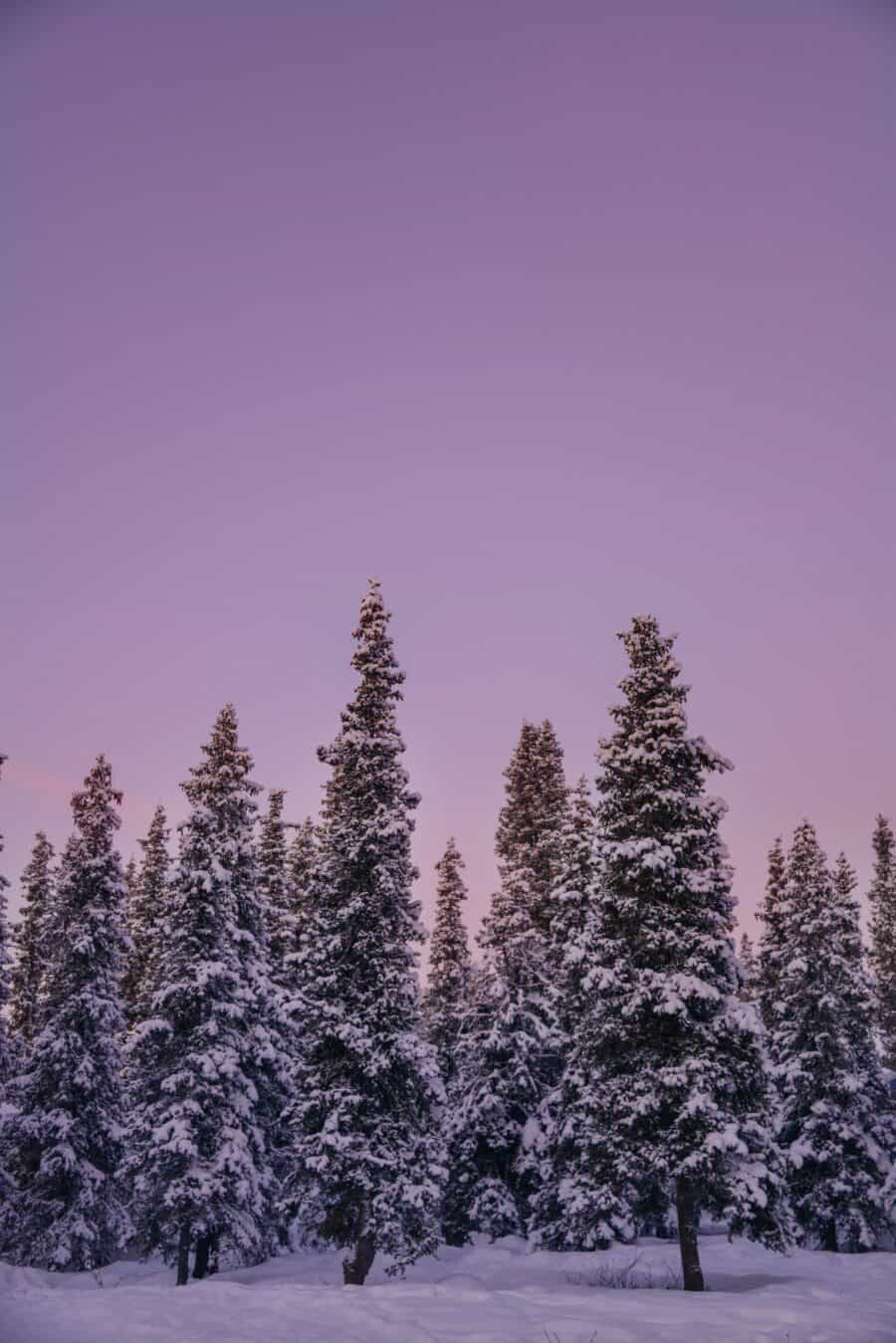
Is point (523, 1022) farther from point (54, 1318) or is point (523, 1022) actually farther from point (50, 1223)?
point (54, 1318)

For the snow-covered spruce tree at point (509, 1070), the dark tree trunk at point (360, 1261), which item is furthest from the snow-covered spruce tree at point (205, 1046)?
the snow-covered spruce tree at point (509, 1070)

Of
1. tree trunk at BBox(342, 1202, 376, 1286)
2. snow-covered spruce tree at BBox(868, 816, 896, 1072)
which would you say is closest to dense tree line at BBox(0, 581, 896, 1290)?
tree trunk at BBox(342, 1202, 376, 1286)

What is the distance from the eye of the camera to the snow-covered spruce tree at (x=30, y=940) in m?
47.5

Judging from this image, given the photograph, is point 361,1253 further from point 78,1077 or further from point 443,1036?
point 443,1036

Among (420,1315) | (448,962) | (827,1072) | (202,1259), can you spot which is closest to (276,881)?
(448,962)

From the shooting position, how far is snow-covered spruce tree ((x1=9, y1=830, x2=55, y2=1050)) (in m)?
47.5

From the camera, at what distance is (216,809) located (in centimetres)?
2994

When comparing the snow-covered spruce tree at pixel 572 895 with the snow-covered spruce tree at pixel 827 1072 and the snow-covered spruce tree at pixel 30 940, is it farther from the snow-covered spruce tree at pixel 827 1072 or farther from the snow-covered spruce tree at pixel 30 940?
the snow-covered spruce tree at pixel 30 940

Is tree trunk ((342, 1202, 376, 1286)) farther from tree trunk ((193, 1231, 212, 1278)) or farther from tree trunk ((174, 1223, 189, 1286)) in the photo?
tree trunk ((193, 1231, 212, 1278))

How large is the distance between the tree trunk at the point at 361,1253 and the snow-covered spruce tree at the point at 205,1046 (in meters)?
5.70

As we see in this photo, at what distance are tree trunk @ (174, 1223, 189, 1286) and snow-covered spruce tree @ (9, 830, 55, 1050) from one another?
2412 cm

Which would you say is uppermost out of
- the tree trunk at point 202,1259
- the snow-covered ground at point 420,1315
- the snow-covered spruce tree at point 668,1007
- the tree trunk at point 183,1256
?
the snow-covered spruce tree at point 668,1007

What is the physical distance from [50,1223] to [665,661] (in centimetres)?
2700

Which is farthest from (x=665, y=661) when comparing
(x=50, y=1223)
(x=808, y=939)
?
(x=50, y=1223)
